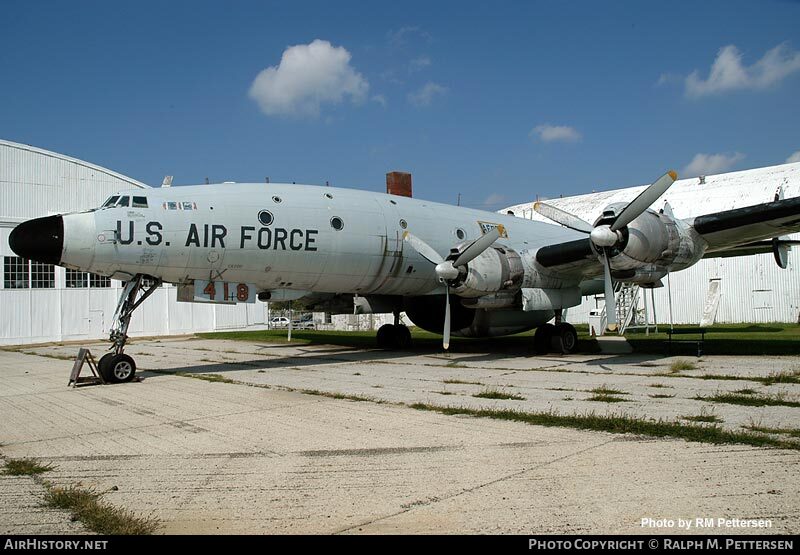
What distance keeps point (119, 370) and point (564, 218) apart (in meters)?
11.2

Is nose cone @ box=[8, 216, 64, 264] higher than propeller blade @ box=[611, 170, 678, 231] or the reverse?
the reverse

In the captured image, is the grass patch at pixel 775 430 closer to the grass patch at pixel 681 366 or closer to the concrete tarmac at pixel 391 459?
the concrete tarmac at pixel 391 459

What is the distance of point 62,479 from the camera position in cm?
561

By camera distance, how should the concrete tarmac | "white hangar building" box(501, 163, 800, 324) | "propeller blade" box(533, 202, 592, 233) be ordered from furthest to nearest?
"white hangar building" box(501, 163, 800, 324), "propeller blade" box(533, 202, 592, 233), the concrete tarmac

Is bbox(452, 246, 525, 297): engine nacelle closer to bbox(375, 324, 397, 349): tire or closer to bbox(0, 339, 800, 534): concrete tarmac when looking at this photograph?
bbox(0, 339, 800, 534): concrete tarmac

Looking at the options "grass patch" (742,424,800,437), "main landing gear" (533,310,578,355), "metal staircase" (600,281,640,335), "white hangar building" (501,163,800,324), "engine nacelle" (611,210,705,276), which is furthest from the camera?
"white hangar building" (501,163,800,324)

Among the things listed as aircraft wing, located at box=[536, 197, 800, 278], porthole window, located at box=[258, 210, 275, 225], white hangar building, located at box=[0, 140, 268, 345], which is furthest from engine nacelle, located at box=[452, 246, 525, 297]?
white hangar building, located at box=[0, 140, 268, 345]

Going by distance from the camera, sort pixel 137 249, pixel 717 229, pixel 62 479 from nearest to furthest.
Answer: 1. pixel 62 479
2. pixel 137 249
3. pixel 717 229

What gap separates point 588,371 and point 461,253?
4136mm

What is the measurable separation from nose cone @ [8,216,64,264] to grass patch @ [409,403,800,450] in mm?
8311

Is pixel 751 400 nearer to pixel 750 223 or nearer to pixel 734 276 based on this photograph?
pixel 750 223

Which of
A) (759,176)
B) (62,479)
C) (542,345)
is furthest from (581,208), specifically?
(62,479)

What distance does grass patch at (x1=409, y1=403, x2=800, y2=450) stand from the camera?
6301mm

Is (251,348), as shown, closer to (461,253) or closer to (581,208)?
(461,253)
